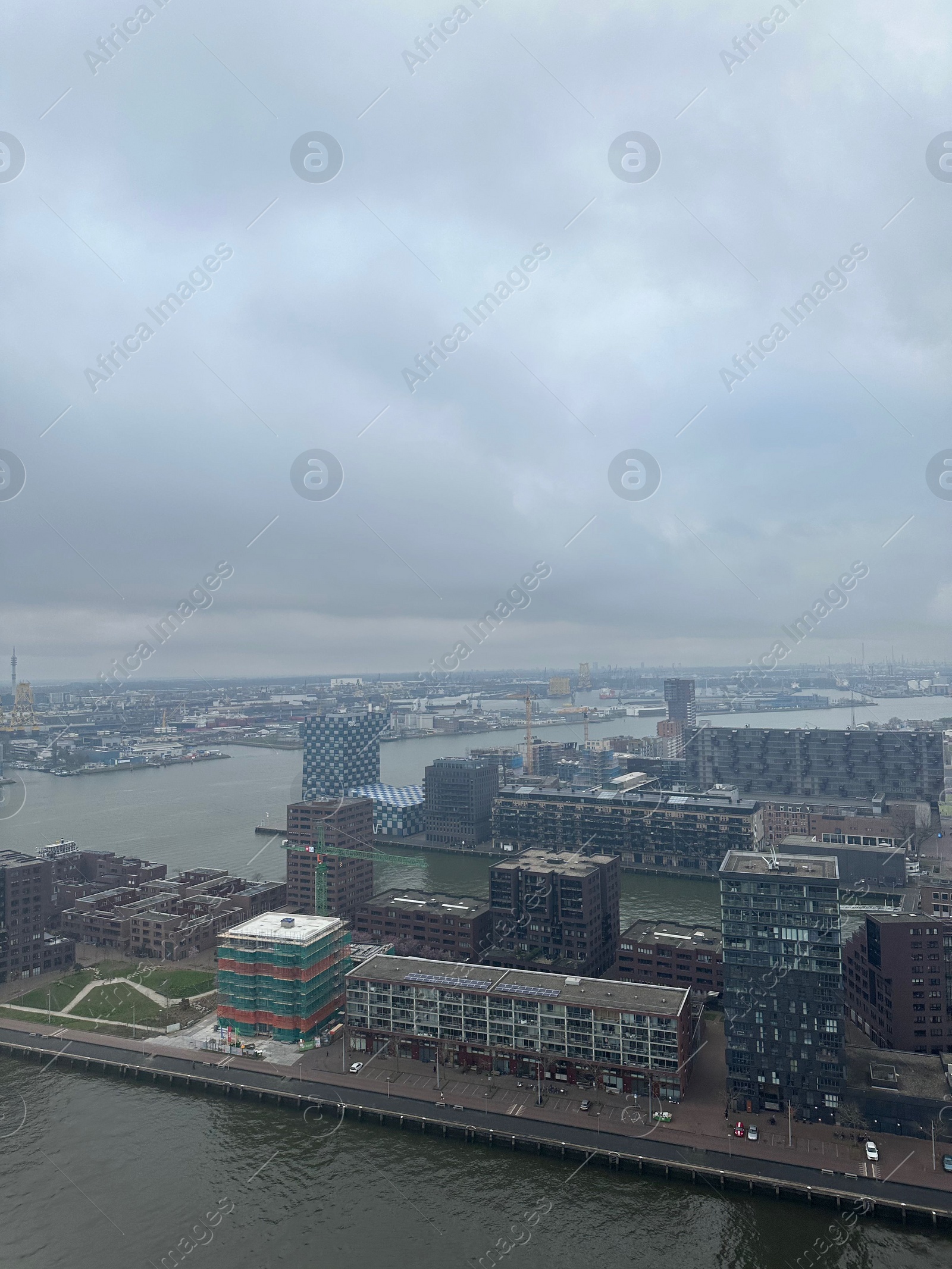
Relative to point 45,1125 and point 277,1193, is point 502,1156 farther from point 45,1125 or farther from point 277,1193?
point 45,1125

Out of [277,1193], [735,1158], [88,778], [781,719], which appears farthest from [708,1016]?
[781,719]

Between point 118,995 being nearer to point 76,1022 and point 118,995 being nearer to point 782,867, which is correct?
point 76,1022

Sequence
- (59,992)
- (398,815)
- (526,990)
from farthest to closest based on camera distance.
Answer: (398,815), (59,992), (526,990)

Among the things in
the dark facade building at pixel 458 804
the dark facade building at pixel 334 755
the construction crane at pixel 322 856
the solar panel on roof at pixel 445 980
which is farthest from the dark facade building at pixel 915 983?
the dark facade building at pixel 334 755

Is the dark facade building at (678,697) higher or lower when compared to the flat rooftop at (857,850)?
higher

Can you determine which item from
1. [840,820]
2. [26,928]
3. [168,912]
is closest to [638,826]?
[840,820]

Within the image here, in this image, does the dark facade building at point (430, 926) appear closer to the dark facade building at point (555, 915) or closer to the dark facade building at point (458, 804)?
the dark facade building at point (555, 915)

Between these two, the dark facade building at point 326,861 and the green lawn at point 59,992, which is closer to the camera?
the green lawn at point 59,992
